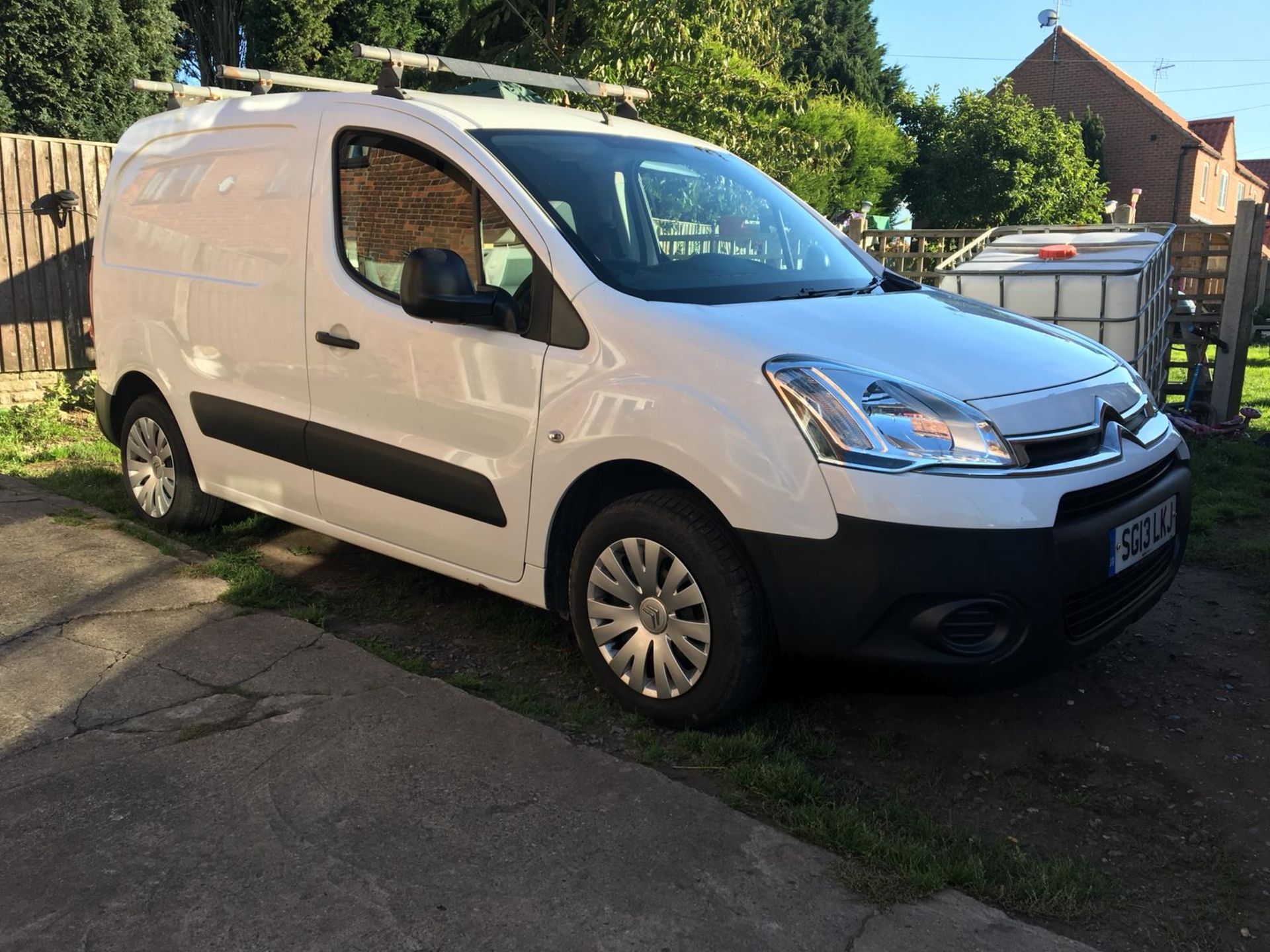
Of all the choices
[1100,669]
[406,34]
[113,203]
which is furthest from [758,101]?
[406,34]

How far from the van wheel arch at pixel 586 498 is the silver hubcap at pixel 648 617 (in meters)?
0.20

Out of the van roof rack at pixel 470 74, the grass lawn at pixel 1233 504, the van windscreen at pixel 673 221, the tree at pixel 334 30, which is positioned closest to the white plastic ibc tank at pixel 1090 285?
the grass lawn at pixel 1233 504

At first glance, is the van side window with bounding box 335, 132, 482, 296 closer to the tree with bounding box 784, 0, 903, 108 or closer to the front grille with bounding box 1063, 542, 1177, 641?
the front grille with bounding box 1063, 542, 1177, 641

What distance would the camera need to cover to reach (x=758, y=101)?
9352 mm

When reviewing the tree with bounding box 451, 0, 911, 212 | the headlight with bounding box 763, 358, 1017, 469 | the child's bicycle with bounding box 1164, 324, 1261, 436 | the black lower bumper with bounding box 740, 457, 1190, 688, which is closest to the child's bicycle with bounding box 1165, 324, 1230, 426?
the child's bicycle with bounding box 1164, 324, 1261, 436

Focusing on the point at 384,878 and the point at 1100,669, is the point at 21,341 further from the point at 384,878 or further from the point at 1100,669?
the point at 1100,669

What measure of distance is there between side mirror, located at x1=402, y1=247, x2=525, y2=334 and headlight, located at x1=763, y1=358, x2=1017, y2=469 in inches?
38.1

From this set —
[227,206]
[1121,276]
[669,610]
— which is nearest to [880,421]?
[669,610]

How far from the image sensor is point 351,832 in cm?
271

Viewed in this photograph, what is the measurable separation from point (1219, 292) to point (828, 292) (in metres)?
7.53

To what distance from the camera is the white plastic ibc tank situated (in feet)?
25.2

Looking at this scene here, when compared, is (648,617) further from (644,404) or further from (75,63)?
(75,63)

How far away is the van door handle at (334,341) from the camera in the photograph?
155 inches

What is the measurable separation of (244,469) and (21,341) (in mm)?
4640
